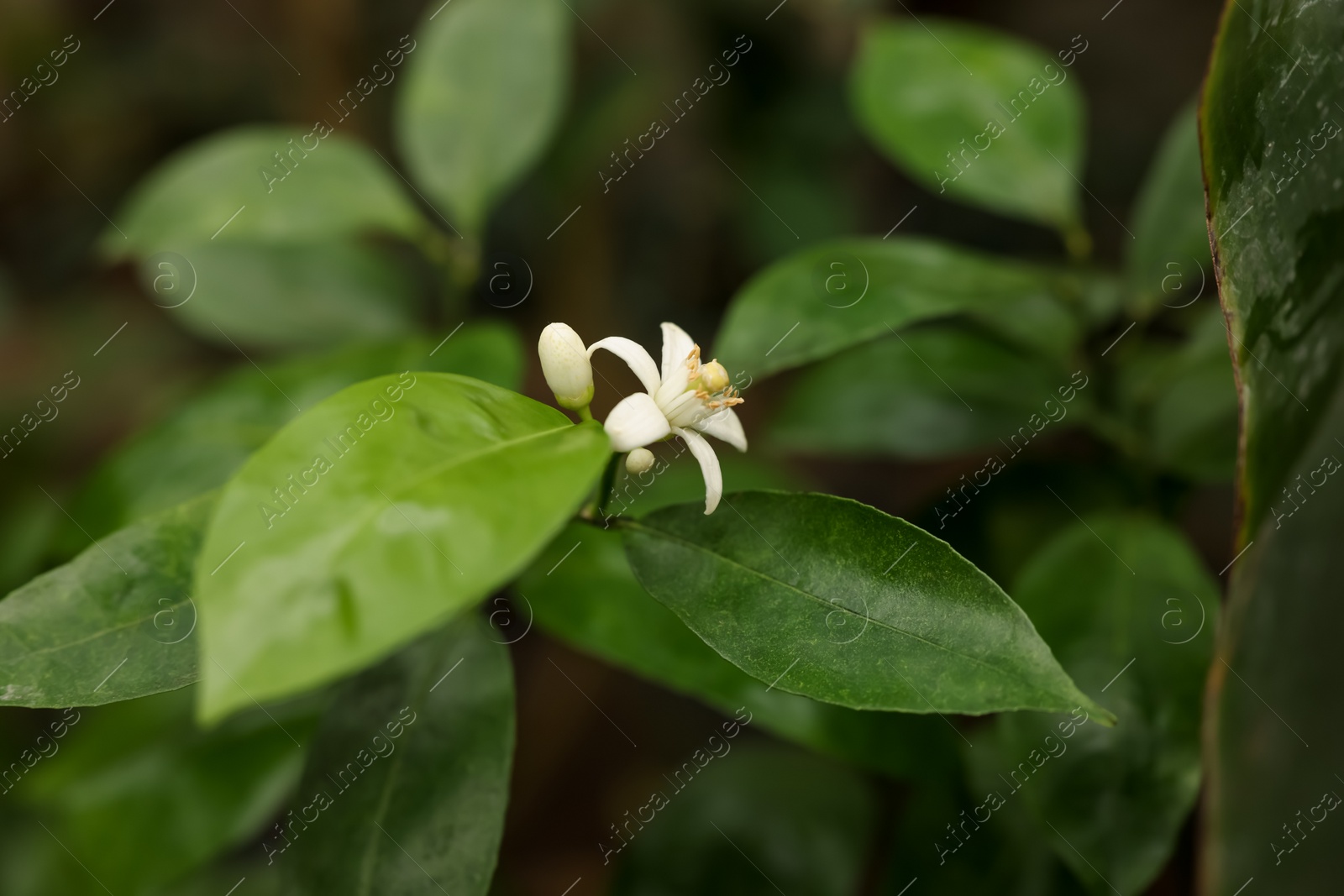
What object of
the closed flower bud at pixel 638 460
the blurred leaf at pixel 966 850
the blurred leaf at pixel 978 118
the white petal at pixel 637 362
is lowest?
the blurred leaf at pixel 966 850

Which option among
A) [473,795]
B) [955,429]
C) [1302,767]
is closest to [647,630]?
[473,795]

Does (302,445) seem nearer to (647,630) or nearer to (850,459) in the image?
(647,630)

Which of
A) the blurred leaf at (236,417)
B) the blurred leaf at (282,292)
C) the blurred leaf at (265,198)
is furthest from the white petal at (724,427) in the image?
the blurred leaf at (282,292)

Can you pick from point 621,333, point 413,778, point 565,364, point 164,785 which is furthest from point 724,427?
point 621,333

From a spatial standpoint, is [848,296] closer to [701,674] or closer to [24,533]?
[701,674]

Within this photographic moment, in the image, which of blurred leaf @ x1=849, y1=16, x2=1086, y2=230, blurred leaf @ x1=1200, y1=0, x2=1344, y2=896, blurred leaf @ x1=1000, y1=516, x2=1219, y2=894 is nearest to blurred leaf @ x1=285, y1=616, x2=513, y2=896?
blurred leaf @ x1=1000, y1=516, x2=1219, y2=894

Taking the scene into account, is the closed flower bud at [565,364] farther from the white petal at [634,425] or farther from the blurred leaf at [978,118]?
the blurred leaf at [978,118]
